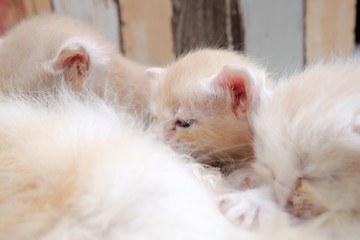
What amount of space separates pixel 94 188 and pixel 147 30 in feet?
3.36

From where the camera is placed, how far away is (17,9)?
131 centimetres

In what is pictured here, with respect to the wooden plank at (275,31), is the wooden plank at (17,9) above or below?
above

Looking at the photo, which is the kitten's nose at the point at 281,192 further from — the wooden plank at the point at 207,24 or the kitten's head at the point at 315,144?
the wooden plank at the point at 207,24

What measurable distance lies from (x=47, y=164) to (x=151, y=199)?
0.12 meters

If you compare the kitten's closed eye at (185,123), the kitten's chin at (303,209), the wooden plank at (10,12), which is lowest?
the kitten's closed eye at (185,123)

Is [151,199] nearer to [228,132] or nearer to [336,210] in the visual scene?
[336,210]

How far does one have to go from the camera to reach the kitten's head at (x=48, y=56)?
2.61ft

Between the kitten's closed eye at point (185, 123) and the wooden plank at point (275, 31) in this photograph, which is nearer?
the kitten's closed eye at point (185, 123)

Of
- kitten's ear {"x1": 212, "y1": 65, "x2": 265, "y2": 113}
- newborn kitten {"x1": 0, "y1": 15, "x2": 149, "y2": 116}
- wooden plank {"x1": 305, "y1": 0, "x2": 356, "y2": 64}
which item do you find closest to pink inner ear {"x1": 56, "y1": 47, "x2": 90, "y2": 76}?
newborn kitten {"x1": 0, "y1": 15, "x2": 149, "y2": 116}

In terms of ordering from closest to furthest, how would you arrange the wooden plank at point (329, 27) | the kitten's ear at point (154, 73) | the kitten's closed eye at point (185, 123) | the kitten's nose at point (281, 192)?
the kitten's nose at point (281, 192) → the kitten's closed eye at point (185, 123) → the kitten's ear at point (154, 73) → the wooden plank at point (329, 27)

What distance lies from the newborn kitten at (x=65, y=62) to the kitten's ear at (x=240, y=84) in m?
0.22

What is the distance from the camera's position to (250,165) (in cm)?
61

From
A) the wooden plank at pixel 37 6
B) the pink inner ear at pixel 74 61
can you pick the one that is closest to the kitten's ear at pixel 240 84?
the pink inner ear at pixel 74 61

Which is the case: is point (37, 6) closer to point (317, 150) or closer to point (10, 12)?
point (10, 12)
